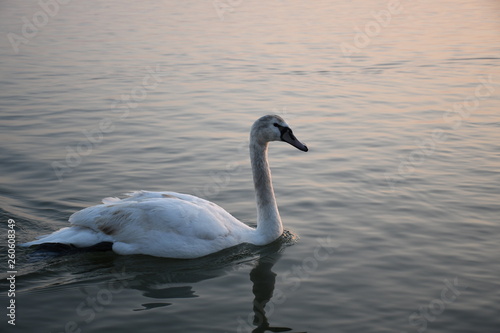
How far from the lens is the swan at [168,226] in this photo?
319 inches

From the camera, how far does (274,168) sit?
11734 mm

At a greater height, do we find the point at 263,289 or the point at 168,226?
the point at 168,226

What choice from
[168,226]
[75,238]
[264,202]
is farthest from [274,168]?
[75,238]

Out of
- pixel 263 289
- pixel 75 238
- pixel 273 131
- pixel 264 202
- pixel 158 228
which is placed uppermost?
pixel 273 131

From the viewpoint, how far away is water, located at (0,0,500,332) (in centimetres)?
717

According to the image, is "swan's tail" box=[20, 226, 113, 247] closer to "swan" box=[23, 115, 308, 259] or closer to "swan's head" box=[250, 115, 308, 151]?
"swan" box=[23, 115, 308, 259]

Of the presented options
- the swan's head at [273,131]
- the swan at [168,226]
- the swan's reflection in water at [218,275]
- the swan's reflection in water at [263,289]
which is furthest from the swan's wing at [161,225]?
the swan's head at [273,131]

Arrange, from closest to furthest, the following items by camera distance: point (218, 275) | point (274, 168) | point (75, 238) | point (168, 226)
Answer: point (218, 275), point (168, 226), point (75, 238), point (274, 168)

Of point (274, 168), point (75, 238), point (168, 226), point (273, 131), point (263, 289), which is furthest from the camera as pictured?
point (274, 168)

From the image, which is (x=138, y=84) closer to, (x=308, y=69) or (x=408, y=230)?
(x=308, y=69)

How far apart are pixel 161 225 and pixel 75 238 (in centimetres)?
102

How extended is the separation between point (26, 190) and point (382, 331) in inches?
236

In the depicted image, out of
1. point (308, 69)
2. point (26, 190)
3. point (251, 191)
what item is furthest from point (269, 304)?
point (308, 69)

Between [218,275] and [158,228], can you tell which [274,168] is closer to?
[158,228]
